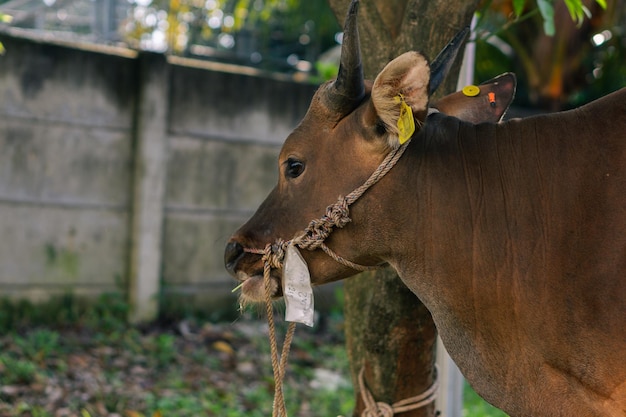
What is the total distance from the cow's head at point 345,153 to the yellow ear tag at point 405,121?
2 centimetres

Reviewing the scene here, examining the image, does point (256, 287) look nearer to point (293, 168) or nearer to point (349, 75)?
point (293, 168)

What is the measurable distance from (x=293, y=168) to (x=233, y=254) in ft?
1.26

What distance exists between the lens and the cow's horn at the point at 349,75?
232 cm

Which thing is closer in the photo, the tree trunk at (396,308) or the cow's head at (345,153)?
the cow's head at (345,153)

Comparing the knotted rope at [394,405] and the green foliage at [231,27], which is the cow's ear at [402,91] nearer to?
the knotted rope at [394,405]

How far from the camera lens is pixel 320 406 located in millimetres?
5406

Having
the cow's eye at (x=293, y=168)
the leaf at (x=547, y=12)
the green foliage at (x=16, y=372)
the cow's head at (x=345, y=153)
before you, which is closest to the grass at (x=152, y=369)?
the green foliage at (x=16, y=372)

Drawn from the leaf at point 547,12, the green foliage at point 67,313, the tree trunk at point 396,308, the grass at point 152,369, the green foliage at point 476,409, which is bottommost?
the green foliage at point 476,409

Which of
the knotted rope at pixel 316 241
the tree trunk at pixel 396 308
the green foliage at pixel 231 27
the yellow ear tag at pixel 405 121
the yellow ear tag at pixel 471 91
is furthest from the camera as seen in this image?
the green foliage at pixel 231 27

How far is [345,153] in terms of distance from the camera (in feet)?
8.49

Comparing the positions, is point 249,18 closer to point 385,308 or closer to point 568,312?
point 385,308

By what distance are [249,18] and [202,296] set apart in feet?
12.6

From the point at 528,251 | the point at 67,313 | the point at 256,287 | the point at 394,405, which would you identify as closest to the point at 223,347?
the point at 67,313

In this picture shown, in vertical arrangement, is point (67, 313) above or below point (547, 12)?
below
